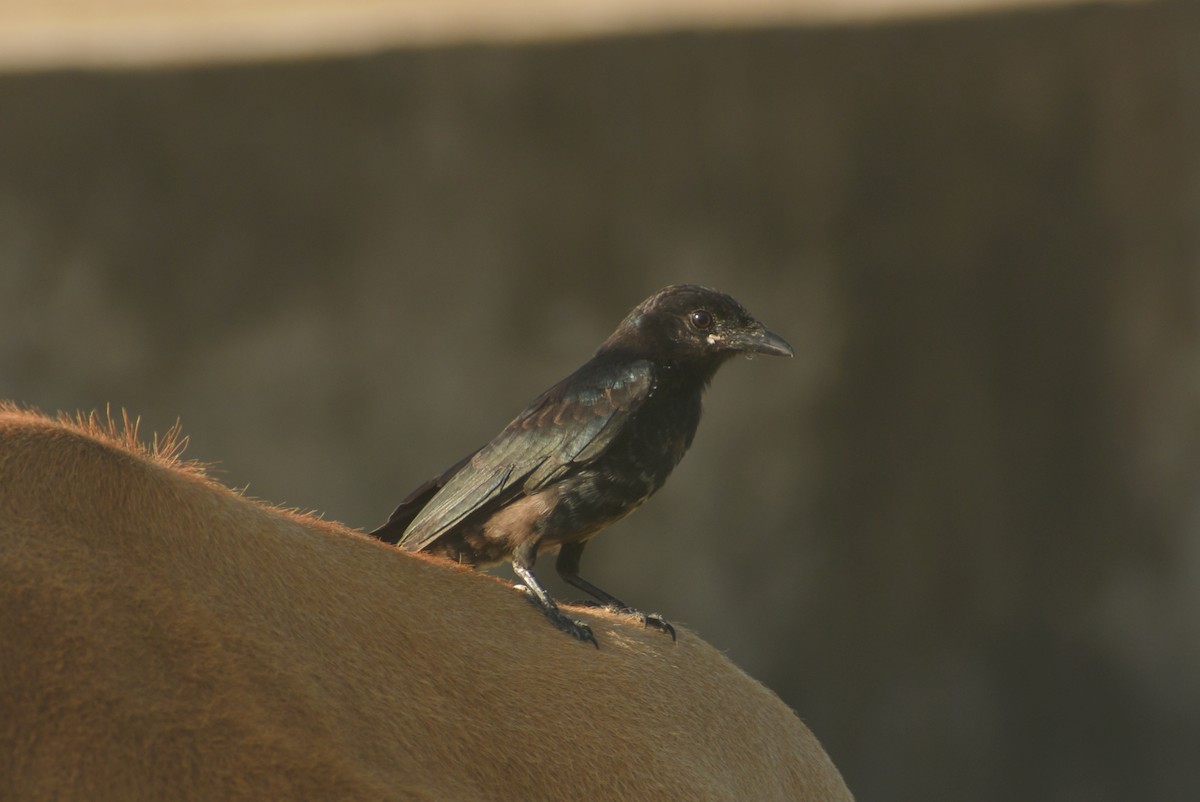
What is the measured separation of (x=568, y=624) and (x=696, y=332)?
2.63 feet

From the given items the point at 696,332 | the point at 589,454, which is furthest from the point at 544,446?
the point at 696,332

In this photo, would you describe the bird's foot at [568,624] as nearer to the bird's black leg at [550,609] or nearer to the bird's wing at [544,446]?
the bird's black leg at [550,609]

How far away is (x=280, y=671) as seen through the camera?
1763 mm

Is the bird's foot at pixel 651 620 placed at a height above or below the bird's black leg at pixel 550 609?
below

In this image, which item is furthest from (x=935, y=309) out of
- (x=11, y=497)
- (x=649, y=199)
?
(x=11, y=497)

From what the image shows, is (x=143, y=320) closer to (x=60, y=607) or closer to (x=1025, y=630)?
(x=1025, y=630)

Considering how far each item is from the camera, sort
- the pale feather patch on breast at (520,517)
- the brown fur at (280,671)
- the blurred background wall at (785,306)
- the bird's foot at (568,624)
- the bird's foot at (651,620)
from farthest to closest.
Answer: the blurred background wall at (785,306)
the pale feather patch on breast at (520,517)
the bird's foot at (651,620)
the bird's foot at (568,624)
the brown fur at (280,671)

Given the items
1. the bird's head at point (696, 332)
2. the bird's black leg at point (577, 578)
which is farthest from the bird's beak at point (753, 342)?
the bird's black leg at point (577, 578)

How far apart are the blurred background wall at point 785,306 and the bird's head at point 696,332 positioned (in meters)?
2.69

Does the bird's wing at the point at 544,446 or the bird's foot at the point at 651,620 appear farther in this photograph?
the bird's wing at the point at 544,446

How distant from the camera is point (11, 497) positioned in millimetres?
1739

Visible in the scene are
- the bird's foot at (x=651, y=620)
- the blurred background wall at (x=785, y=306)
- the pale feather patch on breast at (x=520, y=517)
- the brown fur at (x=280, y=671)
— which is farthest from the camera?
the blurred background wall at (x=785, y=306)

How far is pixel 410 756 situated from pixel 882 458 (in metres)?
3.94

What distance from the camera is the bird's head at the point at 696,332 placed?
288cm
